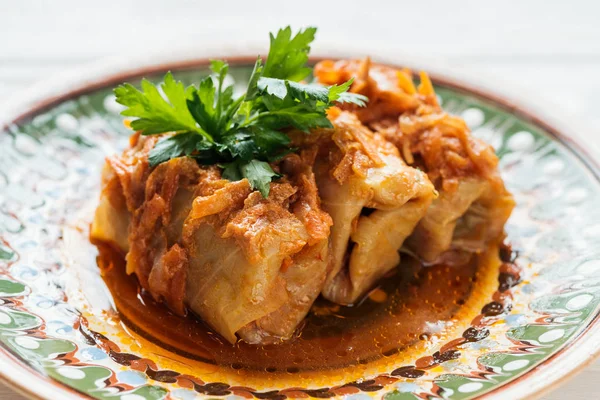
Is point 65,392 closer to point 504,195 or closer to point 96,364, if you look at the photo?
point 96,364

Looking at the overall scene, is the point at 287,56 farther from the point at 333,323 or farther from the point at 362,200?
the point at 333,323

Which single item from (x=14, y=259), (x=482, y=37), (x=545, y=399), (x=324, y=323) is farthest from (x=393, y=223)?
(x=482, y=37)

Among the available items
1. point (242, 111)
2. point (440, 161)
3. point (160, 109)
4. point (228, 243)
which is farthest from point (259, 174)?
point (440, 161)

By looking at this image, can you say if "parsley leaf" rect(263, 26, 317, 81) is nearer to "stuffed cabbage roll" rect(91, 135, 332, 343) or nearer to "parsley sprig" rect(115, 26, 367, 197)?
"parsley sprig" rect(115, 26, 367, 197)

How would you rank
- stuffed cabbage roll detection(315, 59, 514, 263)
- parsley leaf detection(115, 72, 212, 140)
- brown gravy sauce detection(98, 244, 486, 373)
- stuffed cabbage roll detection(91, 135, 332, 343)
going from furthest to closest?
stuffed cabbage roll detection(315, 59, 514, 263) < parsley leaf detection(115, 72, 212, 140) < brown gravy sauce detection(98, 244, 486, 373) < stuffed cabbage roll detection(91, 135, 332, 343)

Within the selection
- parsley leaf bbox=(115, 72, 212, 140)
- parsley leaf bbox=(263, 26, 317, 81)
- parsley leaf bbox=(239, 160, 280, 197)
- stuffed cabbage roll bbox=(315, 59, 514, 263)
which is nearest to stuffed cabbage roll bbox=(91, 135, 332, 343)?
parsley leaf bbox=(239, 160, 280, 197)
